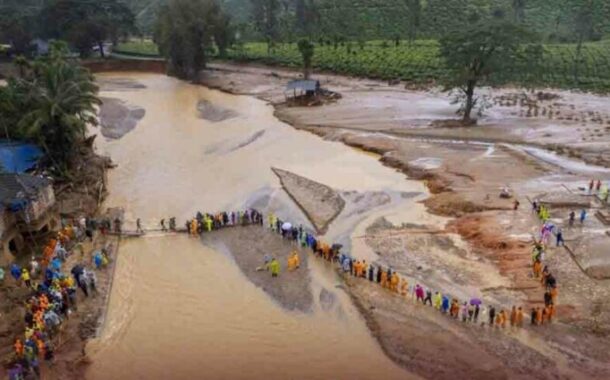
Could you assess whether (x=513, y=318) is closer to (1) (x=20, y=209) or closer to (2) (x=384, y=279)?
(2) (x=384, y=279)

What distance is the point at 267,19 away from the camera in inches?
4181

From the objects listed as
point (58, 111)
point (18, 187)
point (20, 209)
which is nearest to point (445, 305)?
point (20, 209)

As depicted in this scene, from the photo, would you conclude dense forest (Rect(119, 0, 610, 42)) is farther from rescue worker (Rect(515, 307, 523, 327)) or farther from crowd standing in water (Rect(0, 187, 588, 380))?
rescue worker (Rect(515, 307, 523, 327))

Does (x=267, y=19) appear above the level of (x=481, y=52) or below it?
above

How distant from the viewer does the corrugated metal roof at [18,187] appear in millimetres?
30439

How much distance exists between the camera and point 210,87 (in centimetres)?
8069

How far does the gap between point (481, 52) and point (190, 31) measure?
136 feet

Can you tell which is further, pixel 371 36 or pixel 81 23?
pixel 371 36

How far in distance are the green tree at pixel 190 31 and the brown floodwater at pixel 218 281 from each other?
28101 mm

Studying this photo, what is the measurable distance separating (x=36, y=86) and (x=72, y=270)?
16.7 m

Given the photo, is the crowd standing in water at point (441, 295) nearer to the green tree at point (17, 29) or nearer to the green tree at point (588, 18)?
the green tree at point (588, 18)

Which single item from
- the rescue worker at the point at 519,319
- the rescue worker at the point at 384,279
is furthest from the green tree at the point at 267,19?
the rescue worker at the point at 519,319

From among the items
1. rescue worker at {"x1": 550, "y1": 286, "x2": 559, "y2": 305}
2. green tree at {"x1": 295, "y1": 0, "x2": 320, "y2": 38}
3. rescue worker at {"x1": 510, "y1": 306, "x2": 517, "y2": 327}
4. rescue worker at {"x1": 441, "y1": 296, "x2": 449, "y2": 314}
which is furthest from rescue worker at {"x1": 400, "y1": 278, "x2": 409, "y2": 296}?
green tree at {"x1": 295, "y1": 0, "x2": 320, "y2": 38}

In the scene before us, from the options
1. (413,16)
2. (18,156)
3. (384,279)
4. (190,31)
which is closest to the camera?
(384,279)
